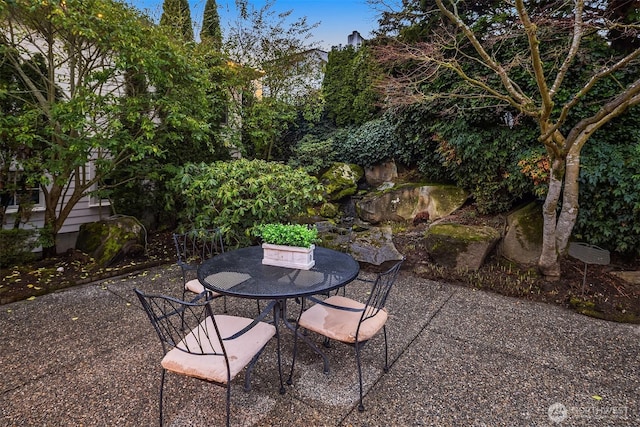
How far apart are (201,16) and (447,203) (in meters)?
7.32

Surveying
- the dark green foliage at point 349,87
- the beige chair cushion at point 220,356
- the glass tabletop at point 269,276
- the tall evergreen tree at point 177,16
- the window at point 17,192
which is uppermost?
the tall evergreen tree at point 177,16

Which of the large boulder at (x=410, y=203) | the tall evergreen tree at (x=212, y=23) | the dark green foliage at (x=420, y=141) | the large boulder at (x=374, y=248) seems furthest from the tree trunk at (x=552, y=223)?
the tall evergreen tree at (x=212, y=23)

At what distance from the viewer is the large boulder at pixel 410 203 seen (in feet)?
19.8

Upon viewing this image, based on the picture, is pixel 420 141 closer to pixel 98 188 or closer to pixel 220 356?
pixel 220 356

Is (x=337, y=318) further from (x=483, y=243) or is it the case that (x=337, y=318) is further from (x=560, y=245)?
(x=560, y=245)

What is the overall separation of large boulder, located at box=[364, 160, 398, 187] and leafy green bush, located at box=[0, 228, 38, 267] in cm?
637

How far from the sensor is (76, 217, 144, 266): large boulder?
15.2 feet

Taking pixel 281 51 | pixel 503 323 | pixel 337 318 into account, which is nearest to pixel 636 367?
pixel 503 323

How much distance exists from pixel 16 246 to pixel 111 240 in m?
1.16

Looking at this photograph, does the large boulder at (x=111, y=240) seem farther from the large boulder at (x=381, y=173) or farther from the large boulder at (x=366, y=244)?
the large boulder at (x=381, y=173)

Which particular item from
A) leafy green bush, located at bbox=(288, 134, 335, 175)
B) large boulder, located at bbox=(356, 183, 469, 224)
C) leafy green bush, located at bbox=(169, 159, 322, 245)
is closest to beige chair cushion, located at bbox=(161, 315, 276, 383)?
leafy green bush, located at bbox=(169, 159, 322, 245)

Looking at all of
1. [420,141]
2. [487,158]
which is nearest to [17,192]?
[420,141]

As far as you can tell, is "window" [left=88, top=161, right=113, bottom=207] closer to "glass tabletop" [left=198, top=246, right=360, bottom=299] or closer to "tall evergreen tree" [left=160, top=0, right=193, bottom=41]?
"tall evergreen tree" [left=160, top=0, right=193, bottom=41]

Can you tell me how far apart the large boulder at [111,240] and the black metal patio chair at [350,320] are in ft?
12.0
